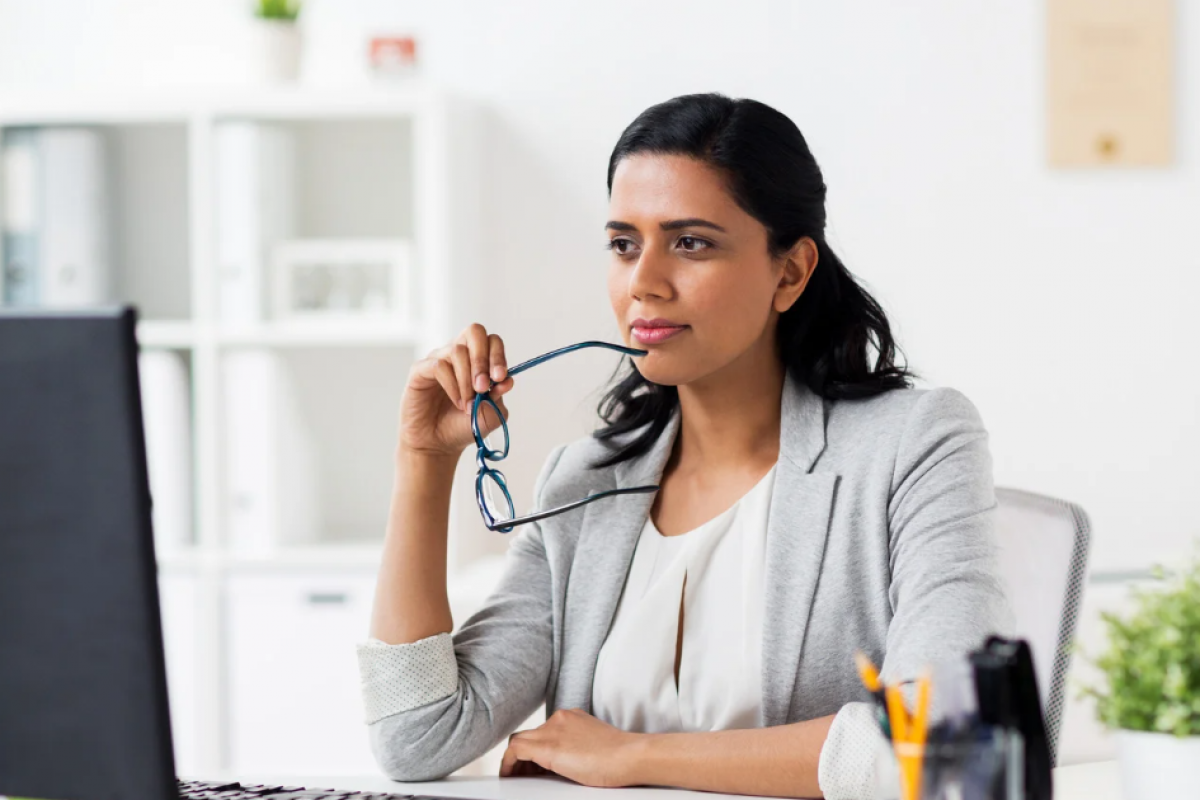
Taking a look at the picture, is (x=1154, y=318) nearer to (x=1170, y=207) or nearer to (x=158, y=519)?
(x=1170, y=207)

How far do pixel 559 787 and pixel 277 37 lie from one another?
1.98 meters

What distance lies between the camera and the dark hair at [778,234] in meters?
1.45

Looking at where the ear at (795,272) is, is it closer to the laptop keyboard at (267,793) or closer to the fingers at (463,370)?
the fingers at (463,370)

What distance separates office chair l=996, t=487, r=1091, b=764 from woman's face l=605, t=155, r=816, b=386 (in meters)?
0.37

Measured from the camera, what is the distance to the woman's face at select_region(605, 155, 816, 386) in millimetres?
1424

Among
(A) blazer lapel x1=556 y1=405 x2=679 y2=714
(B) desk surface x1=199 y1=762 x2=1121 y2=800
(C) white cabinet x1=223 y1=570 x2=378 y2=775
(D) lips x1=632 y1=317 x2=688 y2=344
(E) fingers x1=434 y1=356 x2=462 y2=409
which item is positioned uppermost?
(D) lips x1=632 y1=317 x2=688 y2=344

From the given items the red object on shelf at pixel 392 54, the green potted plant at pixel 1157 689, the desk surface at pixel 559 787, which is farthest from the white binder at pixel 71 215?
the green potted plant at pixel 1157 689

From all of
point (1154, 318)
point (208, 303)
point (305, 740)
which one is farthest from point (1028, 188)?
point (305, 740)

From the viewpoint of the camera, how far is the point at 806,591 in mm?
1369

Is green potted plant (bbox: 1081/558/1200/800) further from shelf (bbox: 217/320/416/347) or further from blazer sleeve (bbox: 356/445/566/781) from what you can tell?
shelf (bbox: 217/320/416/347)

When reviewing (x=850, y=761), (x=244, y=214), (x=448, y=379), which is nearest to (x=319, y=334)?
(x=244, y=214)

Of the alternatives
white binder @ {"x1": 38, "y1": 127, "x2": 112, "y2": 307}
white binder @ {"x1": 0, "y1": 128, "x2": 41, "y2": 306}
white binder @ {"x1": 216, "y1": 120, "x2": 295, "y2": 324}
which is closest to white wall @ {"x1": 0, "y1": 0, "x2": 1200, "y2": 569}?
white binder @ {"x1": 216, "y1": 120, "x2": 295, "y2": 324}

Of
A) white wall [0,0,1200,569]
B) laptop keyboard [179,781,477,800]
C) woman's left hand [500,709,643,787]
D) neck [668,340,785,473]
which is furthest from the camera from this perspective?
white wall [0,0,1200,569]

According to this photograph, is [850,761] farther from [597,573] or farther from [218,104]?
[218,104]
